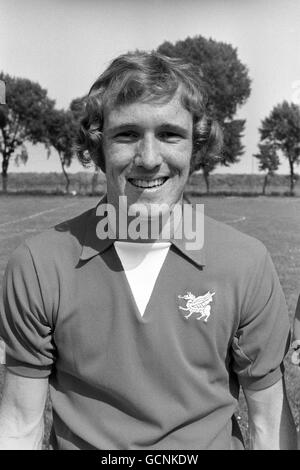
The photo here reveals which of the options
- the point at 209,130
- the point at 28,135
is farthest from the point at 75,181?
the point at 209,130

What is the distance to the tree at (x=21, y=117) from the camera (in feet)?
134

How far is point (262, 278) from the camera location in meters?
1.85

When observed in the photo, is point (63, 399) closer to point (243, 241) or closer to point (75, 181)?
point (243, 241)

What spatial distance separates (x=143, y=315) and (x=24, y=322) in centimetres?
35

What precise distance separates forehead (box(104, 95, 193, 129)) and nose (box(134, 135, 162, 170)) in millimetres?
46

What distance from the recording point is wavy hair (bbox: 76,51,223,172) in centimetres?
178

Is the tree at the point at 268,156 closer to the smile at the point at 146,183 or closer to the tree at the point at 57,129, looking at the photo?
the tree at the point at 57,129

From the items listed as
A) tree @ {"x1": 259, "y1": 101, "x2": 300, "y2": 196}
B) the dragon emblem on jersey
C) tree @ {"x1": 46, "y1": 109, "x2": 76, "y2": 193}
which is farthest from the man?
tree @ {"x1": 46, "y1": 109, "x2": 76, "y2": 193}

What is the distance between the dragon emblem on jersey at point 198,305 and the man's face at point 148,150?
0.29 metres

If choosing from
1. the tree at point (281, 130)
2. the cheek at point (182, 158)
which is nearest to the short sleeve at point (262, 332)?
the cheek at point (182, 158)
